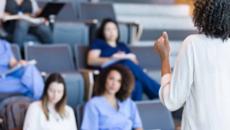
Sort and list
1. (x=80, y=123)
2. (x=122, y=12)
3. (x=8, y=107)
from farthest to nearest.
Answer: (x=122, y=12), (x=80, y=123), (x=8, y=107)

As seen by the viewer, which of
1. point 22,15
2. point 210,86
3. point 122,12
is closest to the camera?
point 210,86

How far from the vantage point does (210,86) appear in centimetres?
185

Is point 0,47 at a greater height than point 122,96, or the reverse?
point 0,47

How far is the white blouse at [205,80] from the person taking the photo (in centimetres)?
184

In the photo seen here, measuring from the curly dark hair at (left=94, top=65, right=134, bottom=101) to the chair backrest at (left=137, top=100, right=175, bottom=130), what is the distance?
0.63 feet

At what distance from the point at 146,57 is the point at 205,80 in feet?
11.4

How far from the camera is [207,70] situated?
1849 millimetres

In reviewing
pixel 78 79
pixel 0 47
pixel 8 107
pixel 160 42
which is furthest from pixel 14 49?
pixel 160 42

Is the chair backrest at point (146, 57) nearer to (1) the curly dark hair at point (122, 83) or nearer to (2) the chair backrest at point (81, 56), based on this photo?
(2) the chair backrest at point (81, 56)

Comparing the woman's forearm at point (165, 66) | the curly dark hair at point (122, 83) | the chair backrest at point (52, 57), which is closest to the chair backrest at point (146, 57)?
the chair backrest at point (52, 57)

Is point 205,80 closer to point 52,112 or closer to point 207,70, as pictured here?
point 207,70

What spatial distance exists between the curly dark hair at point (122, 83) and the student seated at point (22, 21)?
1.22m

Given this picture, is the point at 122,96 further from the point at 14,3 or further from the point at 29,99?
the point at 14,3

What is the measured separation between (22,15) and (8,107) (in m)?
1.54
